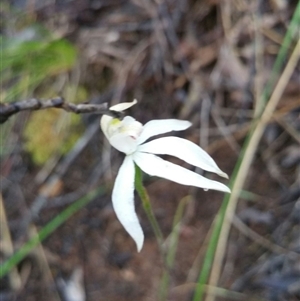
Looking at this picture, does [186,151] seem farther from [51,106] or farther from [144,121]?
[144,121]

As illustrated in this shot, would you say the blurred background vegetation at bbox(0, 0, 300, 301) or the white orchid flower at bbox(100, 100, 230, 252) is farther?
the blurred background vegetation at bbox(0, 0, 300, 301)

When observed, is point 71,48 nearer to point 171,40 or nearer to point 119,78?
point 119,78

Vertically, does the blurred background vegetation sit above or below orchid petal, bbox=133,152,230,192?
below

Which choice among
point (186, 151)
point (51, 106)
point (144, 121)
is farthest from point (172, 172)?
point (144, 121)

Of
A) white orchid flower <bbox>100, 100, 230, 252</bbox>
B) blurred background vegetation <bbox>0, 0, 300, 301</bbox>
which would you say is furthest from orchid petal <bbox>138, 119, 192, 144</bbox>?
blurred background vegetation <bbox>0, 0, 300, 301</bbox>

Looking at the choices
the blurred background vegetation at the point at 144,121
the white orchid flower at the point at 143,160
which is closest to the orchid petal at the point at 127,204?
the white orchid flower at the point at 143,160

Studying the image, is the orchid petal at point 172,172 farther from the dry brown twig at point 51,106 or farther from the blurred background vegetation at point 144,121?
the blurred background vegetation at point 144,121

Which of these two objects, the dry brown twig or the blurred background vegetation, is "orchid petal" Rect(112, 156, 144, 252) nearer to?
the dry brown twig
